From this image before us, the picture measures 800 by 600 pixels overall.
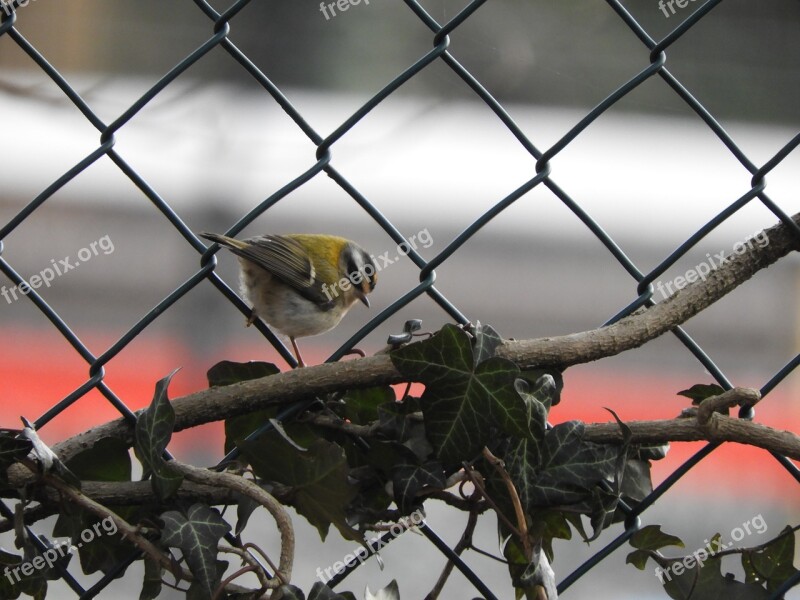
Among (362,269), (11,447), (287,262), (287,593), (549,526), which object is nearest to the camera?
(287,593)

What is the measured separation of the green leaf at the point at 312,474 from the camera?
38.9 inches

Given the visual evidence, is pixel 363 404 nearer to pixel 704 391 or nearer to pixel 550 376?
pixel 550 376

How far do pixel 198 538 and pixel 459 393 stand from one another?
359 mm

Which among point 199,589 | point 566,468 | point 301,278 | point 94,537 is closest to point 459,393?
point 566,468

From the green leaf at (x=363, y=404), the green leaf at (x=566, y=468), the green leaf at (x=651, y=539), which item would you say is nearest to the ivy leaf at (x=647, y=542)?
the green leaf at (x=651, y=539)

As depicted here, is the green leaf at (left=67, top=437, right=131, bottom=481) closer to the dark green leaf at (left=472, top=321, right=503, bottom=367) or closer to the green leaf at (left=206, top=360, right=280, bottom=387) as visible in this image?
the green leaf at (left=206, top=360, right=280, bottom=387)

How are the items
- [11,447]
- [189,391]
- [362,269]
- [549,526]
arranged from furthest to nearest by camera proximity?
[189,391], [362,269], [549,526], [11,447]

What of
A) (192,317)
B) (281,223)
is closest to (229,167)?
(281,223)

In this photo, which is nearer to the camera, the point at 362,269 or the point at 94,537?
the point at 94,537

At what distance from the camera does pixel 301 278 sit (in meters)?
2.17

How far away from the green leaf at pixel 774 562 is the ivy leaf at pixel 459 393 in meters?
0.45

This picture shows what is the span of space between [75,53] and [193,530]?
4.37m

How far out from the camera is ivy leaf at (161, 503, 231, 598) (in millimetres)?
962

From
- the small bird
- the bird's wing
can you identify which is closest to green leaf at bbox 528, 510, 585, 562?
the small bird
